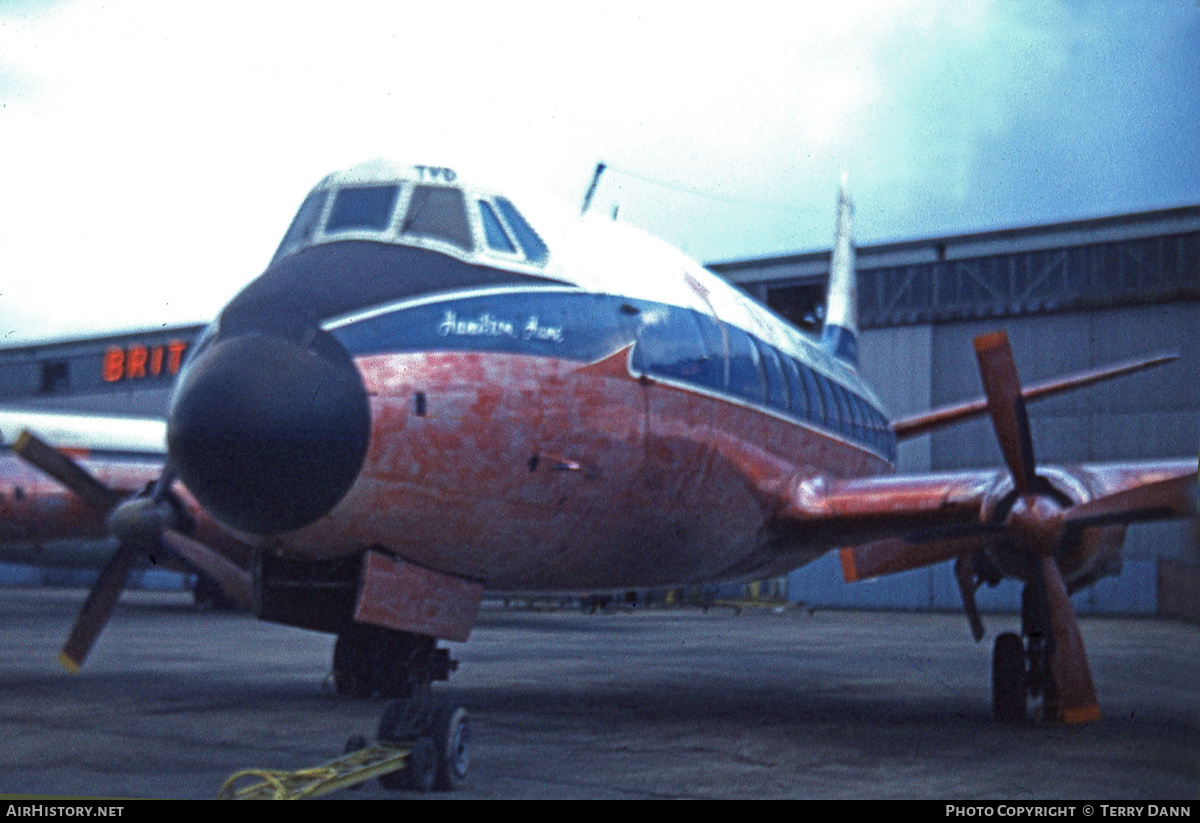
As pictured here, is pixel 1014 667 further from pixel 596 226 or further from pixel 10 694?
pixel 10 694

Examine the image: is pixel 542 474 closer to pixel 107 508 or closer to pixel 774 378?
pixel 774 378

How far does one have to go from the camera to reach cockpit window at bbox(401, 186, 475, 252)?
8727 mm

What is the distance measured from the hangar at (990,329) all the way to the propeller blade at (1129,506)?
16285mm

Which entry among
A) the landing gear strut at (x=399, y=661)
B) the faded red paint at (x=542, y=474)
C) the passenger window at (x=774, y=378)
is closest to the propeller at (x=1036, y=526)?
the passenger window at (x=774, y=378)

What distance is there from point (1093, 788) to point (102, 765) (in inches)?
265

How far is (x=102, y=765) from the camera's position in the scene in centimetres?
841

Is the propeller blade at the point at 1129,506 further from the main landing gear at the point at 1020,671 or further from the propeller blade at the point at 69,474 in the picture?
the propeller blade at the point at 69,474

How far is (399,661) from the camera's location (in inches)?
336

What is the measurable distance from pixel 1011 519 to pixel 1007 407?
3.69 ft

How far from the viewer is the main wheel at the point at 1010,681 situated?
11.7m

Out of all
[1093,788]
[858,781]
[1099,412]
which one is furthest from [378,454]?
[1099,412]

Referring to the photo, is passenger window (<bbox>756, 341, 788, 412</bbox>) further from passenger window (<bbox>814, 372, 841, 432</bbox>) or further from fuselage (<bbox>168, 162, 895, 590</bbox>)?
passenger window (<bbox>814, 372, 841, 432</bbox>)

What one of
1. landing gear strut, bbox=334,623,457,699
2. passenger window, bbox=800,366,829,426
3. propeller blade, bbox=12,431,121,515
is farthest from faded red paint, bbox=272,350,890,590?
propeller blade, bbox=12,431,121,515

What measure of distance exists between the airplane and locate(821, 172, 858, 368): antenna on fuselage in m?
6.86
